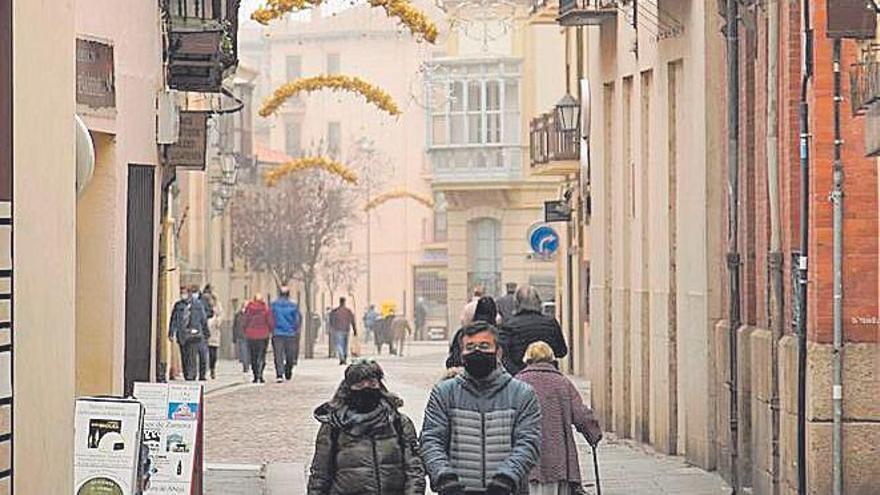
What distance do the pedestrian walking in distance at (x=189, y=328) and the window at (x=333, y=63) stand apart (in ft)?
188

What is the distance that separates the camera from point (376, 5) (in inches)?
1063

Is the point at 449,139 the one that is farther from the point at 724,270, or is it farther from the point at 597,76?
the point at 724,270

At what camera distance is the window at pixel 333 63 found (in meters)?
97.2

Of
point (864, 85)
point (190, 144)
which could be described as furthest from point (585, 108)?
point (864, 85)

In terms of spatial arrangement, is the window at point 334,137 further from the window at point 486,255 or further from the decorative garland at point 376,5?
the decorative garland at point 376,5

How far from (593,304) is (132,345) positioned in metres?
9.80

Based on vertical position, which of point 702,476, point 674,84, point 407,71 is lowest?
point 702,476

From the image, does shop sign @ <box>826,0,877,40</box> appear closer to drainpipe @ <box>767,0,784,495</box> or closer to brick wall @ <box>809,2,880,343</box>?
brick wall @ <box>809,2,880,343</box>

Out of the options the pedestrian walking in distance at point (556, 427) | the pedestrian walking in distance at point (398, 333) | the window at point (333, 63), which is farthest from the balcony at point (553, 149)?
the window at point (333, 63)

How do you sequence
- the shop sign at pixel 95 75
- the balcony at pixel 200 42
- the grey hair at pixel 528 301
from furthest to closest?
1. the balcony at pixel 200 42
2. the grey hair at pixel 528 301
3. the shop sign at pixel 95 75

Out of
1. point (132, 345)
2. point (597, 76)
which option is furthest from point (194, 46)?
point (597, 76)

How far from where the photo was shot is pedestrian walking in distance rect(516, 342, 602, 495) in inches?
568

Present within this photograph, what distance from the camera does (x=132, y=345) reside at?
20172mm

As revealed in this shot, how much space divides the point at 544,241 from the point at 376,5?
12464 mm
